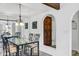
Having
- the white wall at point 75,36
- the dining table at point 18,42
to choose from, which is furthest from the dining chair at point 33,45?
the white wall at point 75,36

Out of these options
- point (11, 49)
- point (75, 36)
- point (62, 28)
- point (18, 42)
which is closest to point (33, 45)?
point (18, 42)

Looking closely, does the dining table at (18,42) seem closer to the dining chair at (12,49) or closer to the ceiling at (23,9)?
the dining chair at (12,49)

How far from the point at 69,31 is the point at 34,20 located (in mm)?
575

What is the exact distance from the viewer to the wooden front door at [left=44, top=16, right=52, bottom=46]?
177cm

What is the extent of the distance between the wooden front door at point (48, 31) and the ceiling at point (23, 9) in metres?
0.16

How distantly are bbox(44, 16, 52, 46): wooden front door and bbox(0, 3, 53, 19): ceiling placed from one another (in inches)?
6.4

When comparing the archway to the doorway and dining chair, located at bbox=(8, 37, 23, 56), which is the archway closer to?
the doorway

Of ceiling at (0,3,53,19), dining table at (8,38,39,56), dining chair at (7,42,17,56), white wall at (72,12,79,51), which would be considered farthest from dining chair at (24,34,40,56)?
white wall at (72,12,79,51)

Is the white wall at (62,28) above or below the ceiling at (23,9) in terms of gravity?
below

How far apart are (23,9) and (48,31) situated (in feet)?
1.72

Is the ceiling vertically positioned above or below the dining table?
above

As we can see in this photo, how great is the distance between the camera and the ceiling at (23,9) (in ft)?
5.62

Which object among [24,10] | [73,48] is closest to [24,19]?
[24,10]

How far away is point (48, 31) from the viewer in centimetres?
179
